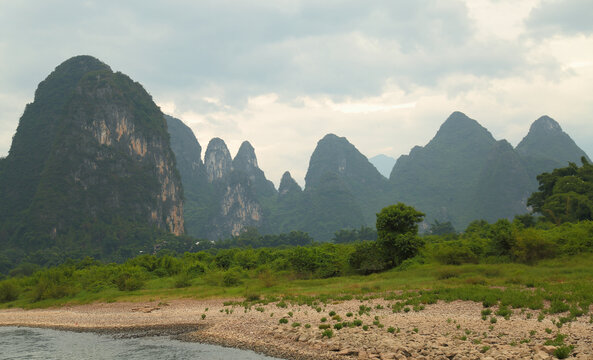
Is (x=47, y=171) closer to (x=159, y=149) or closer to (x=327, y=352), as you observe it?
(x=159, y=149)

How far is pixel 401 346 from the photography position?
595 inches

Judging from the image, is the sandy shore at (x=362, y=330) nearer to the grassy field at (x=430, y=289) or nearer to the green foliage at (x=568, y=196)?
the grassy field at (x=430, y=289)

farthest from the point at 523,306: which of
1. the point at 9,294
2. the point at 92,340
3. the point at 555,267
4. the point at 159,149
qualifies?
the point at 159,149

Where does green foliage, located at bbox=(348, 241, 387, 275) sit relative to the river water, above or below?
above

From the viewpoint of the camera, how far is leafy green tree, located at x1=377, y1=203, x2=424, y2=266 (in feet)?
128

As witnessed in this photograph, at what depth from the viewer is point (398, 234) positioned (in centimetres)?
3966

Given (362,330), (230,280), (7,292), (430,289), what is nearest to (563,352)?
(362,330)

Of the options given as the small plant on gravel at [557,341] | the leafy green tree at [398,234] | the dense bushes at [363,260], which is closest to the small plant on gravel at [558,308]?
the small plant on gravel at [557,341]

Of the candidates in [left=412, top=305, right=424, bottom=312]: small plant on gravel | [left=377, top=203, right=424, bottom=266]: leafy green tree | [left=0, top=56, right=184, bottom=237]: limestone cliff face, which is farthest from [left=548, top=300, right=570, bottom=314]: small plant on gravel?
[left=0, top=56, right=184, bottom=237]: limestone cliff face

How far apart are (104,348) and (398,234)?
27569mm

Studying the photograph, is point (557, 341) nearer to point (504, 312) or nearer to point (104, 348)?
point (504, 312)

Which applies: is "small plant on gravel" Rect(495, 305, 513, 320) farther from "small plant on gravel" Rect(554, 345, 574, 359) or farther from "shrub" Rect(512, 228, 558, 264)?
"shrub" Rect(512, 228, 558, 264)

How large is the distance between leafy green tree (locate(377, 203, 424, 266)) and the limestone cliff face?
10718 cm

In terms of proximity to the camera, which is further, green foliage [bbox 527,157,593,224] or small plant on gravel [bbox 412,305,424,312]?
green foliage [bbox 527,157,593,224]
